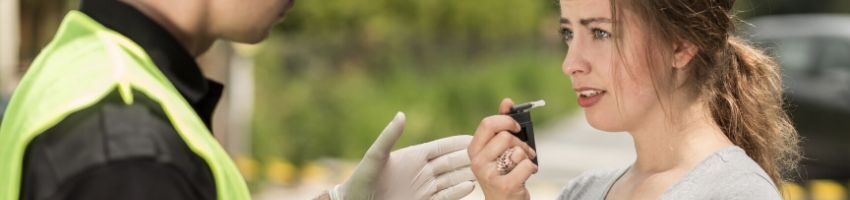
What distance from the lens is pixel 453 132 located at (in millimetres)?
14500

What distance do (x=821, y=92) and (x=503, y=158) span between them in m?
9.77

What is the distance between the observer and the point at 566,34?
2688 millimetres

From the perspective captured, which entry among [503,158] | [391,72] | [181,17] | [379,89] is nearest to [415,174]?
[503,158]

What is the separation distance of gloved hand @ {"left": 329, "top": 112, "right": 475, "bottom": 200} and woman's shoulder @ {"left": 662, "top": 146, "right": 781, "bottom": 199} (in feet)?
1.62

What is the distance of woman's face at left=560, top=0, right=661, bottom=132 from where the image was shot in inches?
102

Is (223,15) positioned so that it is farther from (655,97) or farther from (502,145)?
(655,97)

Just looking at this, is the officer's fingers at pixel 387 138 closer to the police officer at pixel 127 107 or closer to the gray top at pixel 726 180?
the gray top at pixel 726 180

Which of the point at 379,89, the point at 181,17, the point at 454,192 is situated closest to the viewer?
the point at 181,17

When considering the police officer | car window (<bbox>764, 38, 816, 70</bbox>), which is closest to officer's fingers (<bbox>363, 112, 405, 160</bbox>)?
the police officer

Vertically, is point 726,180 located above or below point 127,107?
below

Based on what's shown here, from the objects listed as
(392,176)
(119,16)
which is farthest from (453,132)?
(119,16)

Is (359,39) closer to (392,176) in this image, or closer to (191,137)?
(392,176)

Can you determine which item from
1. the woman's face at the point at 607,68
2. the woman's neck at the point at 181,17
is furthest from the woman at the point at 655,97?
the woman's neck at the point at 181,17

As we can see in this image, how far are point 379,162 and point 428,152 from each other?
0.30 feet
